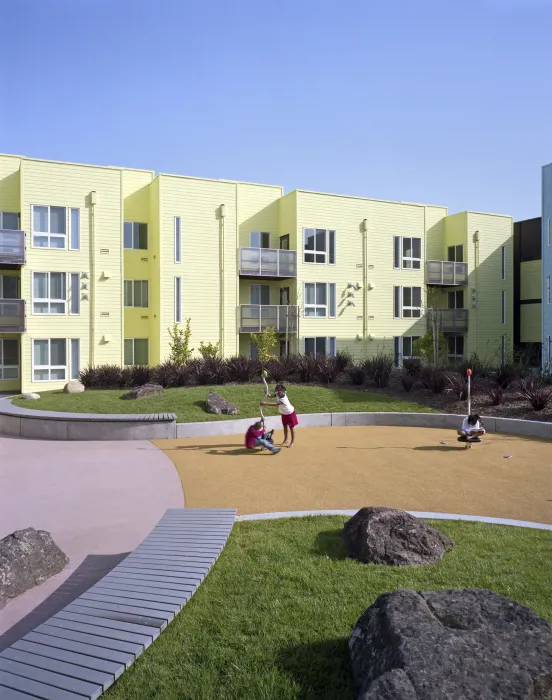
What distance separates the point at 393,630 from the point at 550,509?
6.11 metres

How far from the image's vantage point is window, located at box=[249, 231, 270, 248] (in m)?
34.2

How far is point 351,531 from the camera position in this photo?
7012mm

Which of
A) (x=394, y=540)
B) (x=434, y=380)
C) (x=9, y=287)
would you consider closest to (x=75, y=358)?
(x=9, y=287)

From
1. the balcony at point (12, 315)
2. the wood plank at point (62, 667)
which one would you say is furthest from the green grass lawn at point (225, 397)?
the wood plank at point (62, 667)

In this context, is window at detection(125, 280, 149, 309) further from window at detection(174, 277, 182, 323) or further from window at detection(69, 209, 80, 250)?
window at detection(69, 209, 80, 250)

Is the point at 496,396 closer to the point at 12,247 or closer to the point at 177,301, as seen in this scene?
the point at 177,301

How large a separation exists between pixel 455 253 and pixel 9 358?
2692 centimetres

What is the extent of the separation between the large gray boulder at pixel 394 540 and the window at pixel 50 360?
2442 centimetres

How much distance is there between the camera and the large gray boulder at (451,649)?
11.5 ft

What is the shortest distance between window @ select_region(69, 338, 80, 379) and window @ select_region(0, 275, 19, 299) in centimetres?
374

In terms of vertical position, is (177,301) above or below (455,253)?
below

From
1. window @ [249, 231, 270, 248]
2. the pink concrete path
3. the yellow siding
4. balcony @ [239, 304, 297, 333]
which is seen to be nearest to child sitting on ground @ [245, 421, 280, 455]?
the pink concrete path

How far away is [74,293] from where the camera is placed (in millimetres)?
29281

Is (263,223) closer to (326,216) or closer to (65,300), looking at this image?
(326,216)
